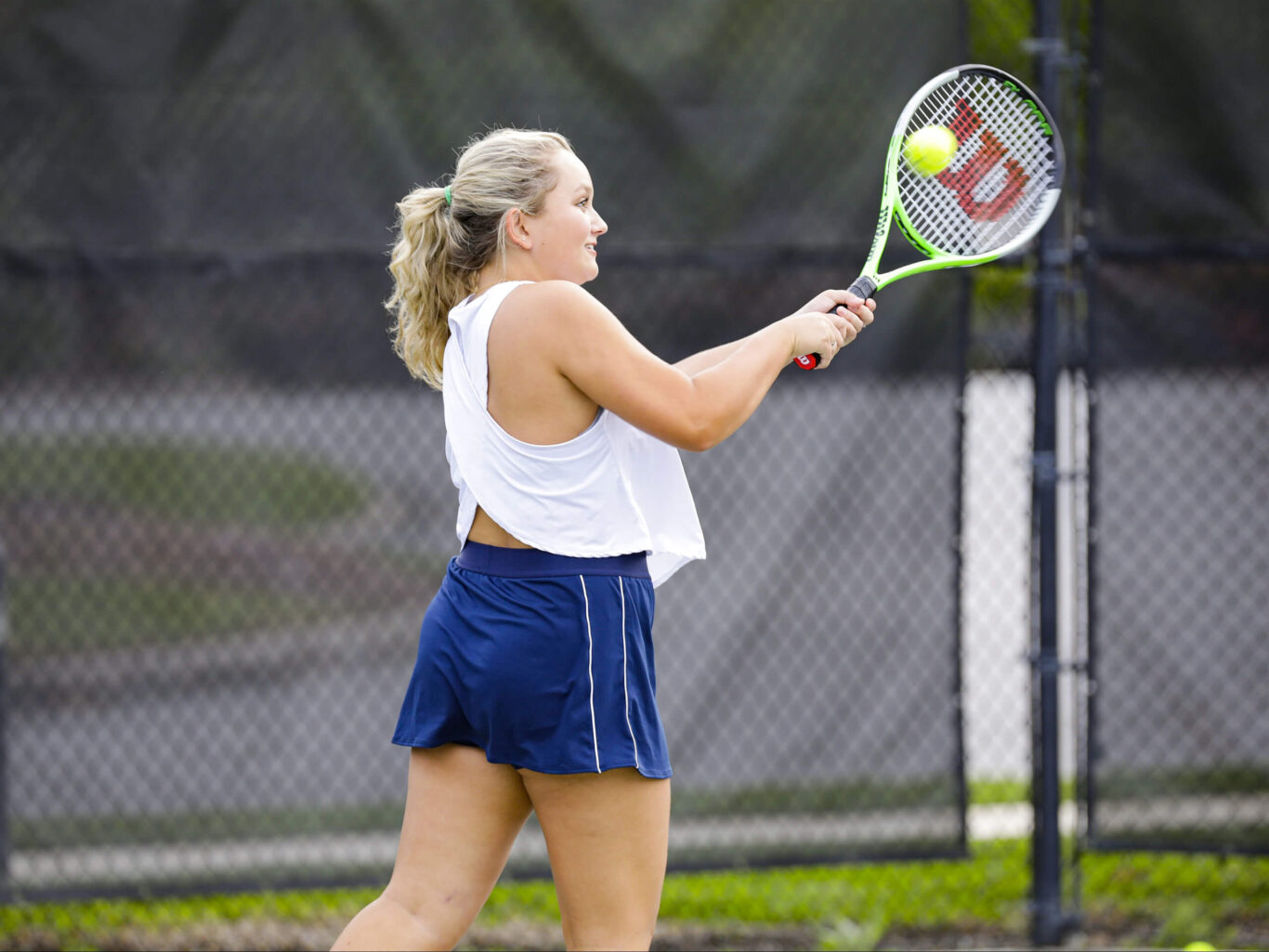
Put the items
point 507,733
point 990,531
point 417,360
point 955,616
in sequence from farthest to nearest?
point 990,531 < point 955,616 < point 417,360 < point 507,733

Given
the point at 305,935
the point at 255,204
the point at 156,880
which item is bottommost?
the point at 305,935

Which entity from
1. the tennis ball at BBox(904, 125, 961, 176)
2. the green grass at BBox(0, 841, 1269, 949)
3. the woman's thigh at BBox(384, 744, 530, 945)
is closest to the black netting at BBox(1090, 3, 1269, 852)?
the green grass at BBox(0, 841, 1269, 949)

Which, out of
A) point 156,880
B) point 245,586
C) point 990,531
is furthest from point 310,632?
point 990,531

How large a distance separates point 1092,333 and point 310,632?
2.04m

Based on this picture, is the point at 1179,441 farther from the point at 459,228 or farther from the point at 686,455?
the point at 459,228

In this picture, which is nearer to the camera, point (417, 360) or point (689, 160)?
point (417, 360)

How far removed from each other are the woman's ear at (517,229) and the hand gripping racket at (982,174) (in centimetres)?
83

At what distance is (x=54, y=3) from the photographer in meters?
3.01

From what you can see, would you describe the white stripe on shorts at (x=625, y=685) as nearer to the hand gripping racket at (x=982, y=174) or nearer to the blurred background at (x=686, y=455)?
the hand gripping racket at (x=982, y=174)

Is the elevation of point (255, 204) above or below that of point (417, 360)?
above

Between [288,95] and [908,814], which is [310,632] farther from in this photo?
[908,814]

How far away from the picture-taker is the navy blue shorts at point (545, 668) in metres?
1.82

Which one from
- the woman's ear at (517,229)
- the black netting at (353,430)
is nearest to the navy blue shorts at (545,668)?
the woman's ear at (517,229)

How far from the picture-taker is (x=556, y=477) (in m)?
1.85
